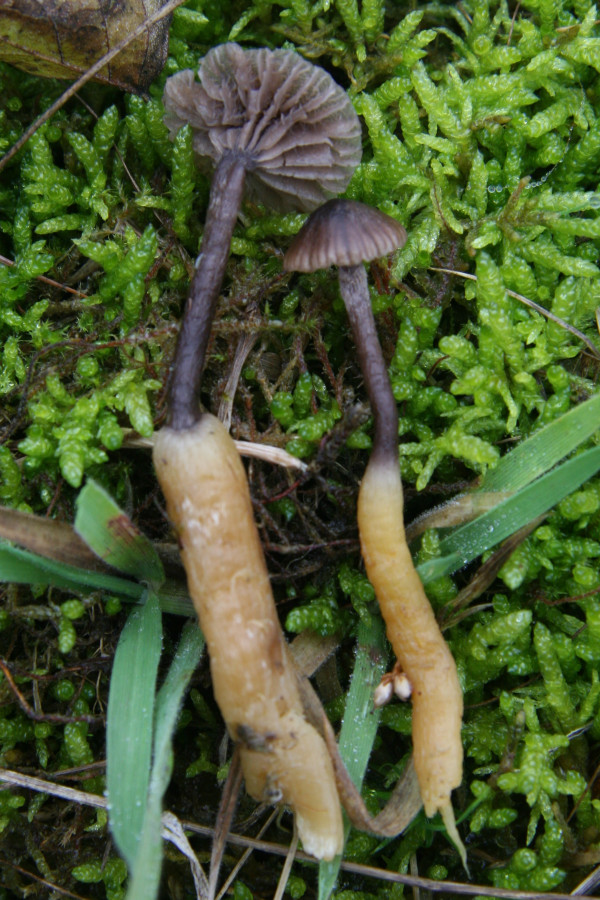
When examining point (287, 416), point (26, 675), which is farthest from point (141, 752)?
point (287, 416)

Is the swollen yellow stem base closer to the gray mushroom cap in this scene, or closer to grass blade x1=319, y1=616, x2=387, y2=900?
grass blade x1=319, y1=616, x2=387, y2=900

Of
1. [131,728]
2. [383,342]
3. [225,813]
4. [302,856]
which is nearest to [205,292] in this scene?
[383,342]

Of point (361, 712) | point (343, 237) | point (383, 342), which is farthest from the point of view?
point (383, 342)

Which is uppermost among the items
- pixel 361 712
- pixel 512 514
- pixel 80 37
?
pixel 80 37

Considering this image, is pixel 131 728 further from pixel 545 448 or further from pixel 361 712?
pixel 545 448

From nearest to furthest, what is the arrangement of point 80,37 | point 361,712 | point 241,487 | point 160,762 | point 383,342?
point 160,762 → point 241,487 → point 361,712 → point 80,37 → point 383,342

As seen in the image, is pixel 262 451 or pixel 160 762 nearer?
pixel 160 762
